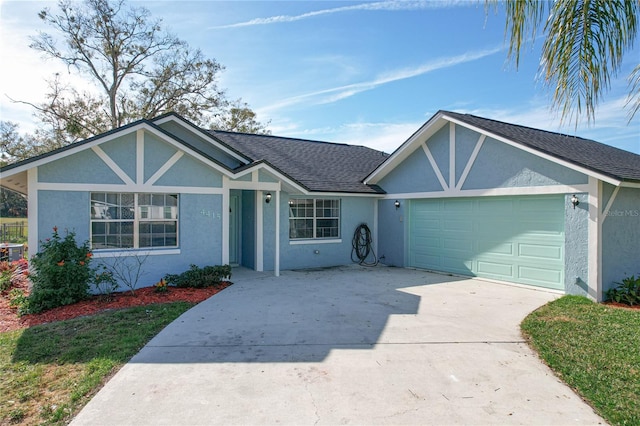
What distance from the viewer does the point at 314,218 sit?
13.3 meters

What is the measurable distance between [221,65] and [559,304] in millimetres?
26711

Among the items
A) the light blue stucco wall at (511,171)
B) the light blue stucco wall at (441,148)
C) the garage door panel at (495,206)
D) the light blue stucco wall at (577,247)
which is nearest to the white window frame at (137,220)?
the light blue stucco wall at (441,148)

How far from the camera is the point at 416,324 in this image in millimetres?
6797

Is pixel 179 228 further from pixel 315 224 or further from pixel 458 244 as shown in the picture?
pixel 458 244

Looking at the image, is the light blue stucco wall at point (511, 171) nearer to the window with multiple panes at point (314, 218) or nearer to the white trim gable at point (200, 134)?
the window with multiple panes at point (314, 218)

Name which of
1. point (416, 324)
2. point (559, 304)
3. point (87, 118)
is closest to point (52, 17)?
point (87, 118)

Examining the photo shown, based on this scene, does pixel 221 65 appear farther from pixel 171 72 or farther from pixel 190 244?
pixel 190 244

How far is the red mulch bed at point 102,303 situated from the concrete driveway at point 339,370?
3.15 ft

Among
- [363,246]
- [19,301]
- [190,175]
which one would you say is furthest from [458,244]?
[19,301]

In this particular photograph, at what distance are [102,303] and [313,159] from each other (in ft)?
30.8

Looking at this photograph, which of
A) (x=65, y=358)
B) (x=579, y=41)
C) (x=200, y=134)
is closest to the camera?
(x=579, y=41)

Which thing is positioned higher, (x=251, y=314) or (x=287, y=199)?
(x=287, y=199)

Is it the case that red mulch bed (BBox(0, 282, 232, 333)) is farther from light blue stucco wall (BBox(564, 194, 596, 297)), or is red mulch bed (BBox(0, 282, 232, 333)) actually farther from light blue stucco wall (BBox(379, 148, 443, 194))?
light blue stucco wall (BBox(564, 194, 596, 297))

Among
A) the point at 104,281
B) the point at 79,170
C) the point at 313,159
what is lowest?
the point at 104,281
